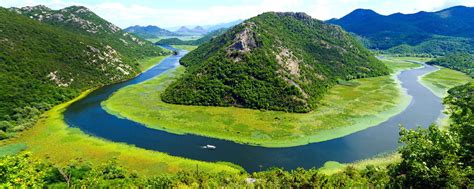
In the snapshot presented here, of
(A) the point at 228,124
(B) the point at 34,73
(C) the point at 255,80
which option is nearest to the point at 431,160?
(A) the point at 228,124

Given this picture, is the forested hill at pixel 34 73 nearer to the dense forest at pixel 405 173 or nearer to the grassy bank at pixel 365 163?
the dense forest at pixel 405 173

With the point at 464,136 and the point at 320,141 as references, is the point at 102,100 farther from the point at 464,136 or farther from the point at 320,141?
the point at 464,136

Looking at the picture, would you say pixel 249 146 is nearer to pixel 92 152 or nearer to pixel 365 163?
pixel 365 163

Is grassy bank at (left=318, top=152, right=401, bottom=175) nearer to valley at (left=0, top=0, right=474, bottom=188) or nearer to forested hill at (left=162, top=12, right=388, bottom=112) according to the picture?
valley at (left=0, top=0, right=474, bottom=188)

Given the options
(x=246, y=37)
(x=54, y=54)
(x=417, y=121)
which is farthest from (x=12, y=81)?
(x=417, y=121)

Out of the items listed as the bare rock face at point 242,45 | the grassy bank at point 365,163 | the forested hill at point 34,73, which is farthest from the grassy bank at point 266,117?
the bare rock face at point 242,45

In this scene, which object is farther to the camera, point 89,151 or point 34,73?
point 34,73
